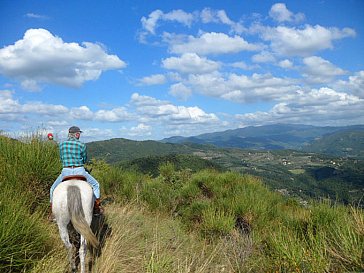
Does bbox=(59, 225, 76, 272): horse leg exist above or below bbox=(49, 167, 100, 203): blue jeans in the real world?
below

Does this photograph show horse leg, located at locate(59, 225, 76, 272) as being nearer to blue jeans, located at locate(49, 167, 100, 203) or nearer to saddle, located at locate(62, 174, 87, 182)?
blue jeans, located at locate(49, 167, 100, 203)

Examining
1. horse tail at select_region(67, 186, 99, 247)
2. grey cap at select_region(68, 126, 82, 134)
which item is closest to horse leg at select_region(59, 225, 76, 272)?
horse tail at select_region(67, 186, 99, 247)

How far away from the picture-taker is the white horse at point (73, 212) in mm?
5383

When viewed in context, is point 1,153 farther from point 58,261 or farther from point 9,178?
point 58,261

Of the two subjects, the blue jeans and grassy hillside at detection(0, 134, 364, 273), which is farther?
the blue jeans

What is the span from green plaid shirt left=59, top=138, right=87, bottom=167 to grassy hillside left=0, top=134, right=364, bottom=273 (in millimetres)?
1088

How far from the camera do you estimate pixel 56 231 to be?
6602 millimetres

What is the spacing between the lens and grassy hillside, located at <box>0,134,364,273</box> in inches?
179

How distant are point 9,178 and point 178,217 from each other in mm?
6150

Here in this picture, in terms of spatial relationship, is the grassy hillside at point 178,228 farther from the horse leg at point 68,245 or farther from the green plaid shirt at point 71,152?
the green plaid shirt at point 71,152

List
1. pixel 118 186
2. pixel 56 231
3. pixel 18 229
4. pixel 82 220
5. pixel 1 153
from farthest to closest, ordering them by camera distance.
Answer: pixel 118 186 < pixel 1 153 < pixel 56 231 < pixel 82 220 < pixel 18 229

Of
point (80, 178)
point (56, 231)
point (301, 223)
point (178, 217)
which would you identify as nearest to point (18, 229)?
point (80, 178)

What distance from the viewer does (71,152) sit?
6.30 meters

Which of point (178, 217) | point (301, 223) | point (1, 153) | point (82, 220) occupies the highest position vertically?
point (1, 153)
